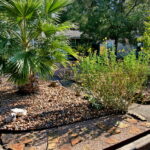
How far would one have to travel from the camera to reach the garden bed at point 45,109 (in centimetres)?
352

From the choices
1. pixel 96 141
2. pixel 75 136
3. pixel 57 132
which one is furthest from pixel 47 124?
pixel 96 141

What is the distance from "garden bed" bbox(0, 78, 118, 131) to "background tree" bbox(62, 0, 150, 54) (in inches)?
326

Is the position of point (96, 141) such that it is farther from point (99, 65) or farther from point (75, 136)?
point (99, 65)

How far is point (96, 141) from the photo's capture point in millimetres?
2902

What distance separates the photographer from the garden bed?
352 centimetres

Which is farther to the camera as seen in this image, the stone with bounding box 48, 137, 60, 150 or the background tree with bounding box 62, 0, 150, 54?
the background tree with bounding box 62, 0, 150, 54

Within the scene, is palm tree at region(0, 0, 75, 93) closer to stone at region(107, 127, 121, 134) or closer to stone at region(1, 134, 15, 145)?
stone at region(1, 134, 15, 145)

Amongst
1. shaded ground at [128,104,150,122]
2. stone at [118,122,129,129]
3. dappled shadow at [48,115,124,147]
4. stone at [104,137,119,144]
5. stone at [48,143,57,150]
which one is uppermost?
shaded ground at [128,104,150,122]

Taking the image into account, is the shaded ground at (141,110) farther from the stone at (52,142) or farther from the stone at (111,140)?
the stone at (52,142)

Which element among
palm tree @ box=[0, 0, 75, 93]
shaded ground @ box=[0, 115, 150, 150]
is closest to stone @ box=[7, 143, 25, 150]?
shaded ground @ box=[0, 115, 150, 150]

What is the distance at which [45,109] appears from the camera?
4.25 m

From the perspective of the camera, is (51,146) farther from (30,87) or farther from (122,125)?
(30,87)

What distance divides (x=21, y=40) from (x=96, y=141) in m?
3.56

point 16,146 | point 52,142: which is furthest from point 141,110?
point 16,146
